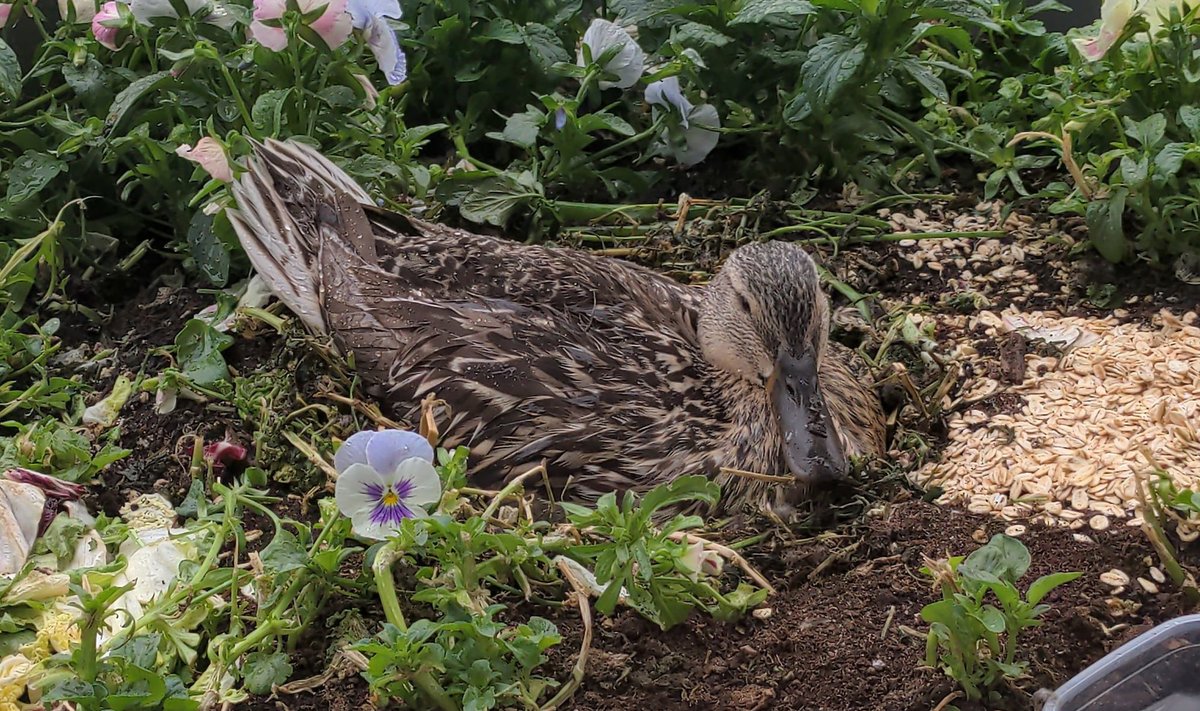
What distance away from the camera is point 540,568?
7.56 feet

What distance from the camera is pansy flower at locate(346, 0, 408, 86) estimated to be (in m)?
3.24

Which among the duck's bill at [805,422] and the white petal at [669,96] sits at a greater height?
the white petal at [669,96]

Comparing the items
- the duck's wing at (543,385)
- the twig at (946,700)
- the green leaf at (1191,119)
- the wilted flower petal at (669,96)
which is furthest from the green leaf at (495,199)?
the twig at (946,700)

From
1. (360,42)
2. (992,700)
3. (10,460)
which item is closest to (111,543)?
(10,460)

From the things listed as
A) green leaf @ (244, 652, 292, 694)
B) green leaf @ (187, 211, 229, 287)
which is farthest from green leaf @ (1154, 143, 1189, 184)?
green leaf @ (187, 211, 229, 287)

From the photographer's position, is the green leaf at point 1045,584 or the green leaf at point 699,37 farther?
the green leaf at point 699,37

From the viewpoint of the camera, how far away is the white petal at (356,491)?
219 centimetres

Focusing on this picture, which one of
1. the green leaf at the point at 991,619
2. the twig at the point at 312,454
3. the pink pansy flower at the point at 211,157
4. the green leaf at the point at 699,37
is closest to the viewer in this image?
the green leaf at the point at 991,619

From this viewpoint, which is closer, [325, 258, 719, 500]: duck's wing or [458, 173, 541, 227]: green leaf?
[325, 258, 719, 500]: duck's wing

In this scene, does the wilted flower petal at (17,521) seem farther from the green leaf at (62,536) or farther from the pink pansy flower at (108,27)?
the pink pansy flower at (108,27)

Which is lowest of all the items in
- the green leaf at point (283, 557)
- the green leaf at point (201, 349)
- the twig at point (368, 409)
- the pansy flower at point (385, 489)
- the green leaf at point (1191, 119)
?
the twig at point (368, 409)

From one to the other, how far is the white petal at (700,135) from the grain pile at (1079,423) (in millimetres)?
1095

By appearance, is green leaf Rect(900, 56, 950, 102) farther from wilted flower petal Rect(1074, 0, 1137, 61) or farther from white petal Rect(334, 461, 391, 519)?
white petal Rect(334, 461, 391, 519)

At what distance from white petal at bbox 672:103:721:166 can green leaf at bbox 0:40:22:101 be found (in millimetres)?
1960
